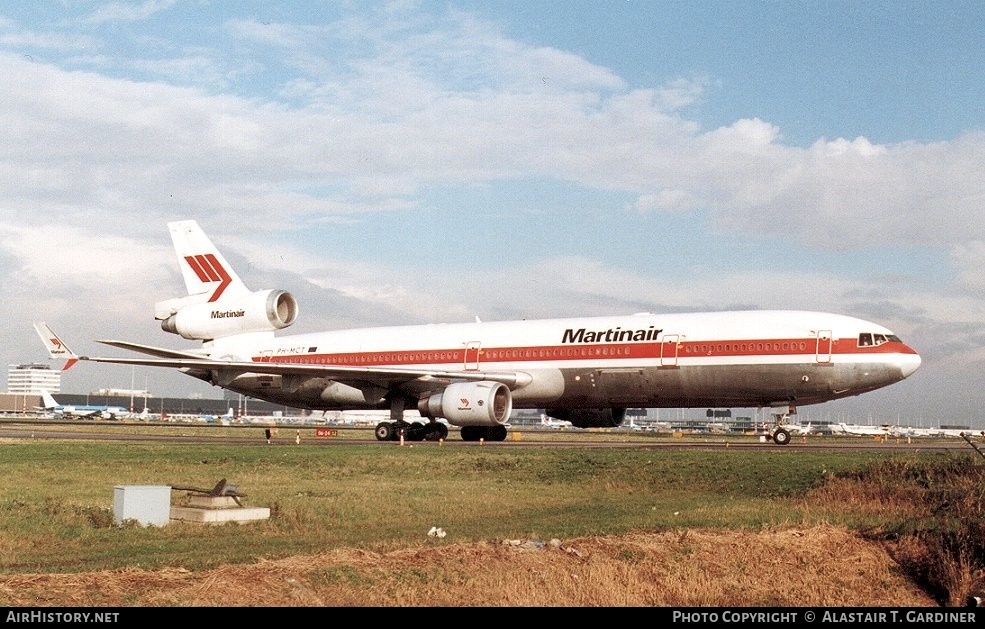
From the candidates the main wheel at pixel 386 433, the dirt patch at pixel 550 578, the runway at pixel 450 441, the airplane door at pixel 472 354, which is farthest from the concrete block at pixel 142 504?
the airplane door at pixel 472 354

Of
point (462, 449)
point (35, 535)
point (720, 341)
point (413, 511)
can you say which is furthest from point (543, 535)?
point (720, 341)

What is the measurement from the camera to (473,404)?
38.7 metres

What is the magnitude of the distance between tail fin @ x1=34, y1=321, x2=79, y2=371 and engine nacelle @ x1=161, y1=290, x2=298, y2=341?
8372 millimetres

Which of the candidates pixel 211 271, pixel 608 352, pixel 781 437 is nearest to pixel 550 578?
pixel 608 352

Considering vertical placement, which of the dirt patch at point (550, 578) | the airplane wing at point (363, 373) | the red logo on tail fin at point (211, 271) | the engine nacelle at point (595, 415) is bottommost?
the dirt patch at point (550, 578)

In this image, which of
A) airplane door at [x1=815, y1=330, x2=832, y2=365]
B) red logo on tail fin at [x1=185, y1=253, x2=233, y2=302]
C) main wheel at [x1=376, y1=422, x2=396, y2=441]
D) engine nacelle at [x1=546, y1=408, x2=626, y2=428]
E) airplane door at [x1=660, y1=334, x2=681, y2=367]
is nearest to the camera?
airplane door at [x1=815, y1=330, x2=832, y2=365]

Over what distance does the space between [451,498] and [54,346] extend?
26157 millimetres

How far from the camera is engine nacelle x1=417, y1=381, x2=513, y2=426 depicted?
127ft

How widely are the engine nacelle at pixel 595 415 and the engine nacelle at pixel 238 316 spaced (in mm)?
14316

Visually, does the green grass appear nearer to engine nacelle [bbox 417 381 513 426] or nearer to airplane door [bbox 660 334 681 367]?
engine nacelle [bbox 417 381 513 426]

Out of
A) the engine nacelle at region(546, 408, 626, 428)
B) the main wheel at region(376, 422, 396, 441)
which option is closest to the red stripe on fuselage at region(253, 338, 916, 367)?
the main wheel at region(376, 422, 396, 441)

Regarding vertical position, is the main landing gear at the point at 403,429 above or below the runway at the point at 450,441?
above

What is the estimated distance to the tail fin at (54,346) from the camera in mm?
42438

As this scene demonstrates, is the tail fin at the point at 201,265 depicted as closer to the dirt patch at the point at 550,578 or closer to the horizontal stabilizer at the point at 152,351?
the horizontal stabilizer at the point at 152,351
